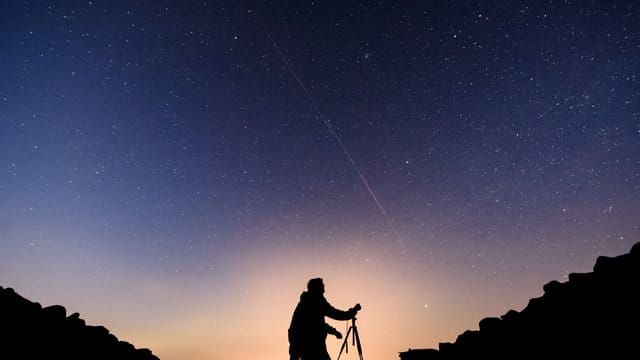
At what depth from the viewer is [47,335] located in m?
7.25

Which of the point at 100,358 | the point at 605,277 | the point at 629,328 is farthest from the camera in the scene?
the point at 100,358

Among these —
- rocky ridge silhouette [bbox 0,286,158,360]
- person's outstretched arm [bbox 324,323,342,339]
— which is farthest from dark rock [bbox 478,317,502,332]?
rocky ridge silhouette [bbox 0,286,158,360]

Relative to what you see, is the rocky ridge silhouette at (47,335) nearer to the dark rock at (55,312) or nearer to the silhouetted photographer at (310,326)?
the dark rock at (55,312)

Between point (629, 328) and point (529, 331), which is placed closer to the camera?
point (629, 328)

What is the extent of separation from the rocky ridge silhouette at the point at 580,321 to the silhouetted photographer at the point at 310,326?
8.44 feet

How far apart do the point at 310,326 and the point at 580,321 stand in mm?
4135

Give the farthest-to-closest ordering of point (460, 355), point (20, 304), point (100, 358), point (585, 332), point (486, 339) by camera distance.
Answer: point (100, 358) < point (20, 304) < point (460, 355) < point (486, 339) < point (585, 332)

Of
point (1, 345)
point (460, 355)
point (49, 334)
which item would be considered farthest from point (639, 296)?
point (49, 334)

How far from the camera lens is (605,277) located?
440cm

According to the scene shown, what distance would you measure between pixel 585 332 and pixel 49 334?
910 centimetres

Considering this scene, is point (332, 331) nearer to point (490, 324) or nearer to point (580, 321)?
point (490, 324)

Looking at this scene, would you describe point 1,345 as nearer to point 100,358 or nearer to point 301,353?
point 100,358

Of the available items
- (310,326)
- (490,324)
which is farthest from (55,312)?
(490,324)

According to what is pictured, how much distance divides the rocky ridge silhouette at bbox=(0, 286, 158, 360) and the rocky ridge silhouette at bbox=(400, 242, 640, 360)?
773 centimetres
